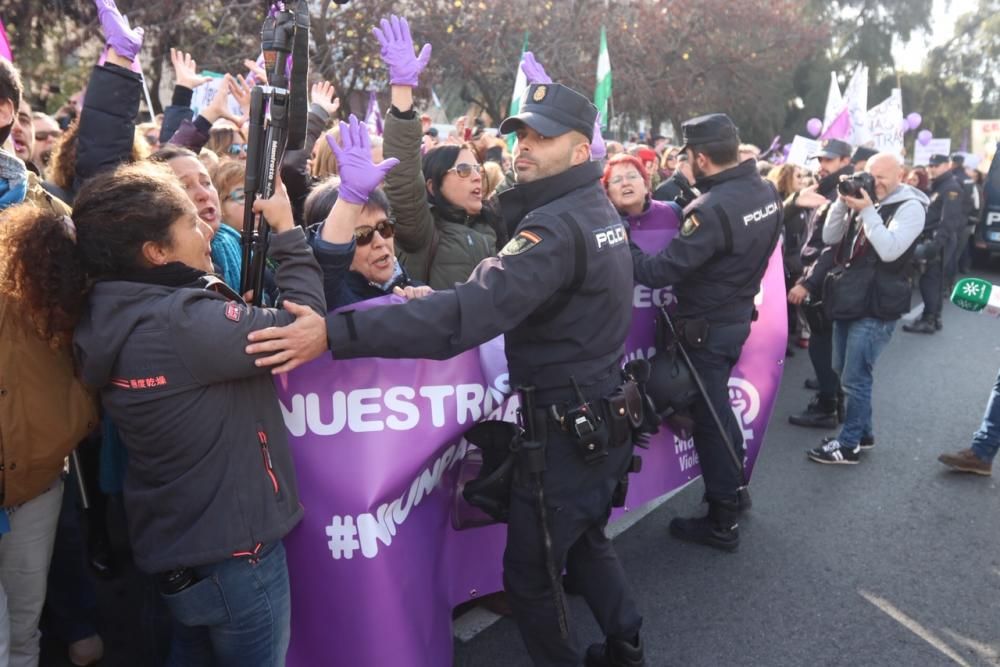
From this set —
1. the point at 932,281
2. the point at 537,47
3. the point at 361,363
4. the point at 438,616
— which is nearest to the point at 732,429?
the point at 438,616

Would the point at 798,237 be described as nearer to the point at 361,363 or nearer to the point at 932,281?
the point at 932,281

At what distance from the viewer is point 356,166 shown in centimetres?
212

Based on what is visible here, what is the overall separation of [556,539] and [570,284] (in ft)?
2.74

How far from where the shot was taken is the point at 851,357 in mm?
4828

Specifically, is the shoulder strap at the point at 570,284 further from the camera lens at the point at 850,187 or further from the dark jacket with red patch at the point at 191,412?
the camera lens at the point at 850,187

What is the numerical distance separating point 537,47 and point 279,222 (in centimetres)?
1774

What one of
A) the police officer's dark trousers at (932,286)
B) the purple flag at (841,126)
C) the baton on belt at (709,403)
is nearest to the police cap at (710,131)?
the baton on belt at (709,403)

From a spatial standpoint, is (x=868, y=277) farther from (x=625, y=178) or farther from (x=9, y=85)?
(x=9, y=85)

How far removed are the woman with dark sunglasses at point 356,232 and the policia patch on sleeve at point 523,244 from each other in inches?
13.9

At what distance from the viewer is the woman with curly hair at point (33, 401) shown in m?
1.85

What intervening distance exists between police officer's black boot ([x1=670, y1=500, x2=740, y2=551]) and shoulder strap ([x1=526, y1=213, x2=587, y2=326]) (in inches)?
72.1

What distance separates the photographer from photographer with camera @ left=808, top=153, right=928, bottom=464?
4.62 m

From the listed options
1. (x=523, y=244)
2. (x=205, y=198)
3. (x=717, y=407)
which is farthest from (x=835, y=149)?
(x=205, y=198)

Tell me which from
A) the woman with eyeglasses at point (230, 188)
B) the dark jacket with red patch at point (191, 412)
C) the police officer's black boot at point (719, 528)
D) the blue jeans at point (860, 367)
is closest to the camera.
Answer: the dark jacket with red patch at point (191, 412)
